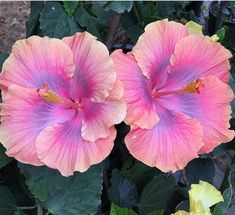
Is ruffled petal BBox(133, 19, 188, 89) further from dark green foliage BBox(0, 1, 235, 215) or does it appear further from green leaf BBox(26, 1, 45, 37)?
green leaf BBox(26, 1, 45, 37)

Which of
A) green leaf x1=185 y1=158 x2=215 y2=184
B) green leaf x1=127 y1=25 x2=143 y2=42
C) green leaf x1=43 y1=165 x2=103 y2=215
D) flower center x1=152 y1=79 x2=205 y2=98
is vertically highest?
flower center x1=152 y1=79 x2=205 y2=98

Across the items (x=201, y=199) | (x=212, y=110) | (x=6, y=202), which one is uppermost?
(x=212, y=110)

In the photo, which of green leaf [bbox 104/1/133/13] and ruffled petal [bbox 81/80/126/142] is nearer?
ruffled petal [bbox 81/80/126/142]

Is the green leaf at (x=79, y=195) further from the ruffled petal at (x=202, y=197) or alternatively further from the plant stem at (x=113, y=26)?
the plant stem at (x=113, y=26)

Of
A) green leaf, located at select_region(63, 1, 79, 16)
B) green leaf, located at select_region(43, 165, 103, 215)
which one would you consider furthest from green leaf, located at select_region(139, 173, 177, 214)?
green leaf, located at select_region(63, 1, 79, 16)

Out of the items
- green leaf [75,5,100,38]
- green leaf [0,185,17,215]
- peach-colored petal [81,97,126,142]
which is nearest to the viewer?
peach-colored petal [81,97,126,142]

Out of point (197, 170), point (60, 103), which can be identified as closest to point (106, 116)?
point (60, 103)

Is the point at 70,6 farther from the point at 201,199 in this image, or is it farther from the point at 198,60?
the point at 201,199
